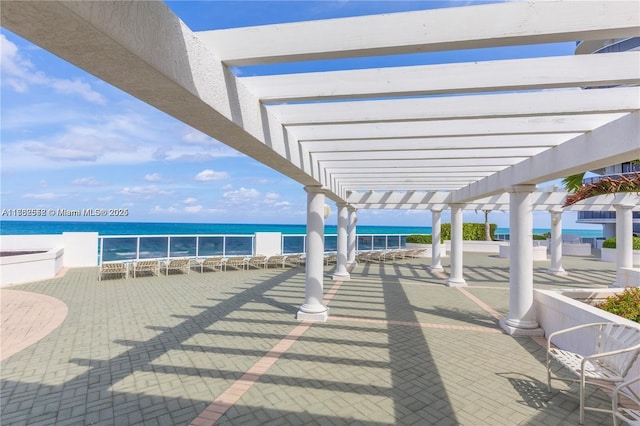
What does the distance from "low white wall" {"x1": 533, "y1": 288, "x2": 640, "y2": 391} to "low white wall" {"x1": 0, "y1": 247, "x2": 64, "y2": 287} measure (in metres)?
13.7

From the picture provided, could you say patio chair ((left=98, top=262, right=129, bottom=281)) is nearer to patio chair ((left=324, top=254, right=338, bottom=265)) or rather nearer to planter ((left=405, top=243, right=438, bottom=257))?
patio chair ((left=324, top=254, right=338, bottom=265))

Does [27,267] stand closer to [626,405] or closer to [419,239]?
[626,405]

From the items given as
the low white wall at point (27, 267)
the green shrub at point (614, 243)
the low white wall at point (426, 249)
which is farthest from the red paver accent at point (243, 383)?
the green shrub at point (614, 243)

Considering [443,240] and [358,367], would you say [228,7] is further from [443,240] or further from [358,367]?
[443,240]

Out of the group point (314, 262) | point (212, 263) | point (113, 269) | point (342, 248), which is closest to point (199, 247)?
point (212, 263)

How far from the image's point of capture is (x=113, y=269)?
11180 millimetres

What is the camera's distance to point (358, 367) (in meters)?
4.71

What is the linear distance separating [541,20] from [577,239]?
126 ft

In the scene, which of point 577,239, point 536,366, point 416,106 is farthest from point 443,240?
point 416,106

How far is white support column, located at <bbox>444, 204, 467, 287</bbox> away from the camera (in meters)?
11.5

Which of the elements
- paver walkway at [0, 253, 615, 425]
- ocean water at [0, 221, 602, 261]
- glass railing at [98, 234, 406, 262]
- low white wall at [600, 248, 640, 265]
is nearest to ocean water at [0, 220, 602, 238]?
ocean water at [0, 221, 602, 261]

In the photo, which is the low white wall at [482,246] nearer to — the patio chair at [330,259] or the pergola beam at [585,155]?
the patio chair at [330,259]

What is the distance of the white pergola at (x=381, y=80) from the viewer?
5.85 ft

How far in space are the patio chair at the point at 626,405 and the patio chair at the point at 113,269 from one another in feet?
40.5
